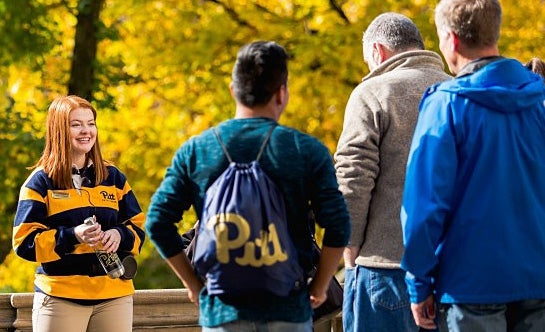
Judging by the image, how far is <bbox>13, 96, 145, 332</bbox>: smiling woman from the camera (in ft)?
16.8

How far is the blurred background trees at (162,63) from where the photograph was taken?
13492mm

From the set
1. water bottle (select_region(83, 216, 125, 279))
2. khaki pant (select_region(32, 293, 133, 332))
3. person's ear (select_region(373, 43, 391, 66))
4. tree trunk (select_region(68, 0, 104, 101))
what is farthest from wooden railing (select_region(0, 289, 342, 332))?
tree trunk (select_region(68, 0, 104, 101))

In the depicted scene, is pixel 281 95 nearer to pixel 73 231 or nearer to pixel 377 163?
pixel 377 163

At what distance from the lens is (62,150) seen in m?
5.27

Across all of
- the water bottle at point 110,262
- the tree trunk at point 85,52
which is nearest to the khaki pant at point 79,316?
the water bottle at point 110,262

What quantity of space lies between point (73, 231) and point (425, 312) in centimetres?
188

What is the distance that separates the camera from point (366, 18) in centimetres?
1345

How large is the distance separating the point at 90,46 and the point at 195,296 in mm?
10891

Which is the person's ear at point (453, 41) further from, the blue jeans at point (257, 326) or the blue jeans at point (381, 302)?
the blue jeans at point (381, 302)

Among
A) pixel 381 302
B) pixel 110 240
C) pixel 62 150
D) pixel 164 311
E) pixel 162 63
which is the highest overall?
pixel 162 63

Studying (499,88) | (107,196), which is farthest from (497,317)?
(107,196)

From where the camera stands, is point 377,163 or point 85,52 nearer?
point 377,163

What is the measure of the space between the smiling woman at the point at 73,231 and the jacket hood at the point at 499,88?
193 centimetres

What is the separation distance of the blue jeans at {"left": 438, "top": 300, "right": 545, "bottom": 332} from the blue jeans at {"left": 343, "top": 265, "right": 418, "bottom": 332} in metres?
0.97
